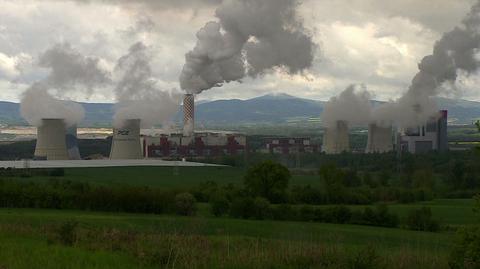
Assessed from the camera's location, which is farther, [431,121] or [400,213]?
[431,121]

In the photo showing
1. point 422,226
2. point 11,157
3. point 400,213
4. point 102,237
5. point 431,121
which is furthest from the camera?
point 431,121

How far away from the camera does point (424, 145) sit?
91812 millimetres

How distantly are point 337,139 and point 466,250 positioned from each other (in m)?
71.7

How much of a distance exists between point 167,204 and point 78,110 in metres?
38.8

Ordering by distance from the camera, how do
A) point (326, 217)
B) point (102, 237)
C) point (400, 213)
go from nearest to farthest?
point (102, 237), point (326, 217), point (400, 213)

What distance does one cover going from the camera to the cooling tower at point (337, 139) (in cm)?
8144

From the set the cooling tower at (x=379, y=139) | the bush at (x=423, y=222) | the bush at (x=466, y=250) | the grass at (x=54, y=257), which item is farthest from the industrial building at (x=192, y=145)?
the bush at (x=466, y=250)

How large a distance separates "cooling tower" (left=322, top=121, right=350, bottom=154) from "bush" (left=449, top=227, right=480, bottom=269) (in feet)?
231

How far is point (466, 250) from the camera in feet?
35.1

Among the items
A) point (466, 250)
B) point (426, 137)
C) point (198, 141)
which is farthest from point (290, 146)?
point (466, 250)

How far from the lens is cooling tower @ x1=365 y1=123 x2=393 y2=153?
83.1 meters

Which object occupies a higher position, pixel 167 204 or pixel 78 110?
pixel 78 110

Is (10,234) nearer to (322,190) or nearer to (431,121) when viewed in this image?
(322,190)

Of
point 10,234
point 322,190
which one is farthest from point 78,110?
point 10,234
